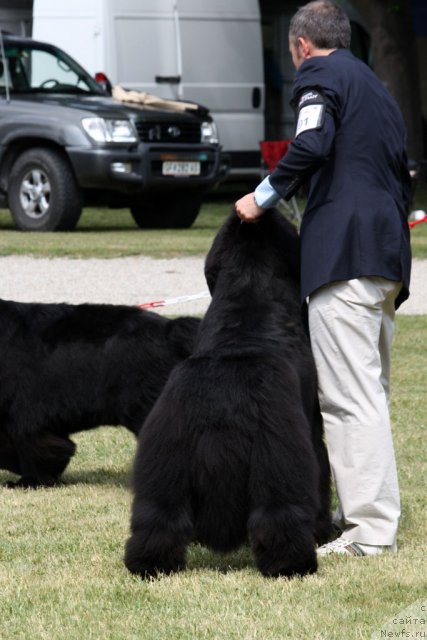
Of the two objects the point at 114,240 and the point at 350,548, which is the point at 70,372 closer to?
the point at 350,548

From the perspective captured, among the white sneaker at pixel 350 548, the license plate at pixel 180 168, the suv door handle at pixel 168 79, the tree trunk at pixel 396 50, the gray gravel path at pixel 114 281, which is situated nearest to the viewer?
the white sneaker at pixel 350 548

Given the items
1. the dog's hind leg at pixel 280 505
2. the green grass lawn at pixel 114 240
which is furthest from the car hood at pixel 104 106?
A: the dog's hind leg at pixel 280 505

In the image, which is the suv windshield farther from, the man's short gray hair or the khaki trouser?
the khaki trouser

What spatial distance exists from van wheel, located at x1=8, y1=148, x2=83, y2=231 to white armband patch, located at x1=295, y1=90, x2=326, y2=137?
10636mm

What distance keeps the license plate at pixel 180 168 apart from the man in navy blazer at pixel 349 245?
35.3 feet

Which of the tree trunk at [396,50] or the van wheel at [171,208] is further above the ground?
the tree trunk at [396,50]

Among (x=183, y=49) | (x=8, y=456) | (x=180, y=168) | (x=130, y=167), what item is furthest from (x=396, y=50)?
(x=8, y=456)

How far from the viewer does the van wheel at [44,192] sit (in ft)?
49.5

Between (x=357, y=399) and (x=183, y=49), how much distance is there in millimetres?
14165

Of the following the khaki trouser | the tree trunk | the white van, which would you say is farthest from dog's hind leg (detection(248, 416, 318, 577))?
the tree trunk

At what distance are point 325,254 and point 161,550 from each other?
43.8 inches

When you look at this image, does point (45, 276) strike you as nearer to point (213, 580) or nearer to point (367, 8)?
point (213, 580)

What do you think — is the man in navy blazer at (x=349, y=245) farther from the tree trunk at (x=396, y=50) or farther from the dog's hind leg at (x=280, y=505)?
the tree trunk at (x=396, y=50)

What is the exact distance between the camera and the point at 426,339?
31.8ft
